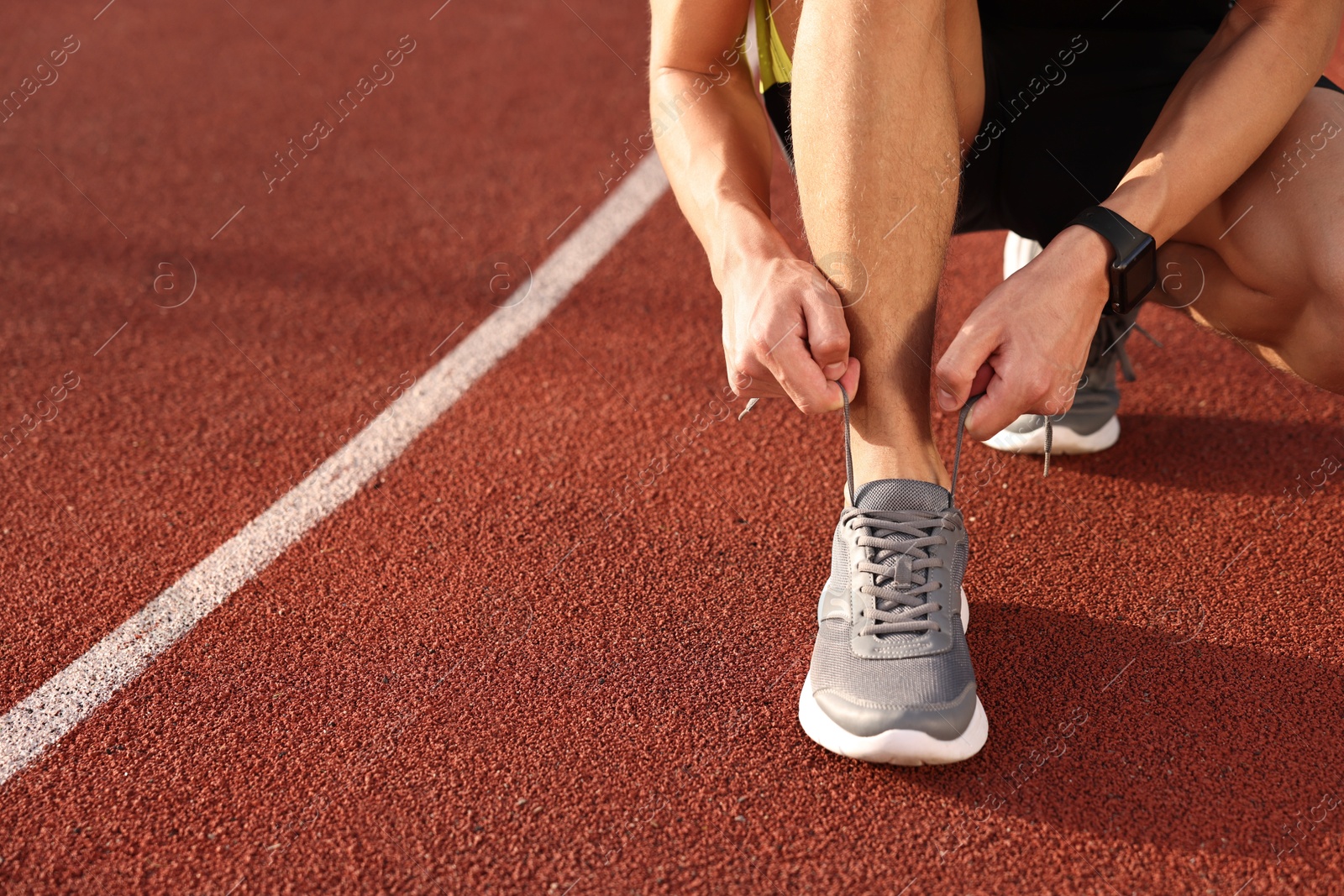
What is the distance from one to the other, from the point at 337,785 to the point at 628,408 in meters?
1.26

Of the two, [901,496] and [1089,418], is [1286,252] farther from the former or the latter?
[901,496]

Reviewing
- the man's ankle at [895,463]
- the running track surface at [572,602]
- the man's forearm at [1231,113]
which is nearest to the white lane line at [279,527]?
the running track surface at [572,602]

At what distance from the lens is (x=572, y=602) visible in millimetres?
1995

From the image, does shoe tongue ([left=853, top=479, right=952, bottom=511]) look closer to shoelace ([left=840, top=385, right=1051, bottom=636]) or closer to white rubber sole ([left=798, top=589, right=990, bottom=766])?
shoelace ([left=840, top=385, right=1051, bottom=636])

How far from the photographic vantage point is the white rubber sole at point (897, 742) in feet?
5.10

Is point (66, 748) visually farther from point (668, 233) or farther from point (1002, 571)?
point (668, 233)

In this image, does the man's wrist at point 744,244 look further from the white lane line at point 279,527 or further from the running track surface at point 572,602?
the white lane line at point 279,527

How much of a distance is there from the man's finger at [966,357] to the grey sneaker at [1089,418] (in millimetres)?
732

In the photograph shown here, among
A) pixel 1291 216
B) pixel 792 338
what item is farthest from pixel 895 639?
pixel 1291 216

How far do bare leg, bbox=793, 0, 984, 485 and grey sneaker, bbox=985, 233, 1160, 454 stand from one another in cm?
66

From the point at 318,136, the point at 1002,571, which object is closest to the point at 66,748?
the point at 1002,571

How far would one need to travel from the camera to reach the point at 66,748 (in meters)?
1.70

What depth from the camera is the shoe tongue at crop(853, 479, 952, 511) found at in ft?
5.53

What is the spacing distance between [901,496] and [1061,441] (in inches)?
31.6
